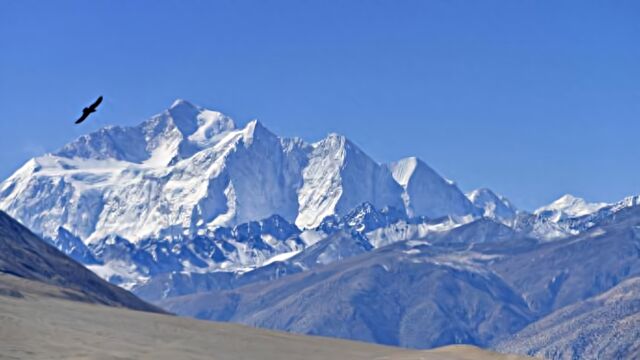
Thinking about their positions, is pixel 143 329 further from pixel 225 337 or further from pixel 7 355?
pixel 7 355

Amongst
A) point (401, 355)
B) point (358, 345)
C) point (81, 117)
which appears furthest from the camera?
point (358, 345)

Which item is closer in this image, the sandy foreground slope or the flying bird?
the flying bird

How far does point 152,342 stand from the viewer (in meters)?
170

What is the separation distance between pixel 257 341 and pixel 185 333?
870 centimetres

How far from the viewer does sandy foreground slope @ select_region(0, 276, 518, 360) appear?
505 ft

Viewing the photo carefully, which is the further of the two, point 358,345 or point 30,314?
point 358,345

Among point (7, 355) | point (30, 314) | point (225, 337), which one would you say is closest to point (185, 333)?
point (225, 337)

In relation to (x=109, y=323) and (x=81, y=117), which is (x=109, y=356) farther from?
(x=81, y=117)

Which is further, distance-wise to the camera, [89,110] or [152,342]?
[152,342]

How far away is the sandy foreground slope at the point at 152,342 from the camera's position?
154m

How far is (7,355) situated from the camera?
14300 cm

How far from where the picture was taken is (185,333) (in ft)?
605

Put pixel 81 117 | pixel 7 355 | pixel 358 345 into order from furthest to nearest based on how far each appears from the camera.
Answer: pixel 358 345 → pixel 7 355 → pixel 81 117

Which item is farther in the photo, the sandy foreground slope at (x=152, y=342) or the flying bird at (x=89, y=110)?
the sandy foreground slope at (x=152, y=342)
